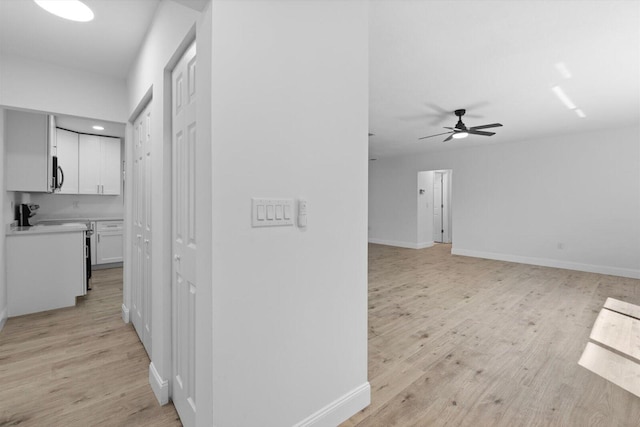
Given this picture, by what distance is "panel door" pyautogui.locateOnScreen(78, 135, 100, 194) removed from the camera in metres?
5.10

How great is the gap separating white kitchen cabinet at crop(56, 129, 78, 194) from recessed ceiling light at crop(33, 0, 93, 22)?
375cm

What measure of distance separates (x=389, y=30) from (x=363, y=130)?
4.07 feet

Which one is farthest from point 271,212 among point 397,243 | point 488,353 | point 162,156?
point 397,243

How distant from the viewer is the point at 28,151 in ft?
11.1

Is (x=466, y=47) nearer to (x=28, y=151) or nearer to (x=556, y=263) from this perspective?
(x=28, y=151)

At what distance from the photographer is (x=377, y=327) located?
293 centimetres

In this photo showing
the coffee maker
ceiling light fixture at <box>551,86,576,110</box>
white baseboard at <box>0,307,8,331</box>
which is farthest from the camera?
the coffee maker

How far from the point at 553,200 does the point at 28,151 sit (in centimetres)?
818

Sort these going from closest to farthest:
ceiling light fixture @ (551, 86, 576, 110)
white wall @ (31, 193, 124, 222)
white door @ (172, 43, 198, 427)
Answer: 1. white door @ (172, 43, 198, 427)
2. ceiling light fixture @ (551, 86, 576, 110)
3. white wall @ (31, 193, 124, 222)

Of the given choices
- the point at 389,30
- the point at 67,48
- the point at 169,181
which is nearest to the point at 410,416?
the point at 169,181

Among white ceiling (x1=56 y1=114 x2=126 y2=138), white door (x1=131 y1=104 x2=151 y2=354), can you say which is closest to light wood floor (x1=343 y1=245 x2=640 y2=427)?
white door (x1=131 y1=104 x2=151 y2=354)

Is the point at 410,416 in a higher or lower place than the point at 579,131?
lower

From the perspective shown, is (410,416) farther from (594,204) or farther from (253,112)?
(594,204)

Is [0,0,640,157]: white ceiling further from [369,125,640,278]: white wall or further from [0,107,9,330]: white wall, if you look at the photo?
[369,125,640,278]: white wall
